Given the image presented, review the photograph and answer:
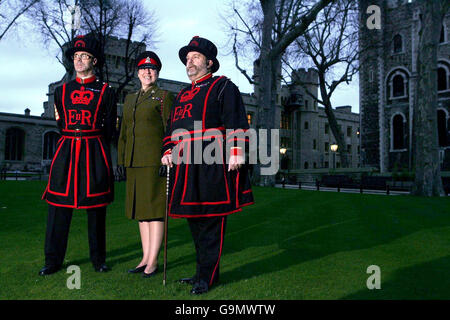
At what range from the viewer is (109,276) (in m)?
3.82

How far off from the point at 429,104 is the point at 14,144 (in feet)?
110

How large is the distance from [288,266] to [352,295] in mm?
1003

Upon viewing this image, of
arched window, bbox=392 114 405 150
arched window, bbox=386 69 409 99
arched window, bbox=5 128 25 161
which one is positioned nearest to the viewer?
arched window, bbox=386 69 409 99

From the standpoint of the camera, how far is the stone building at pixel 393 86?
100 ft

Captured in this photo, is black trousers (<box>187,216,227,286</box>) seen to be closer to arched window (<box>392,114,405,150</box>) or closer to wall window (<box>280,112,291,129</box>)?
arched window (<box>392,114,405,150</box>)

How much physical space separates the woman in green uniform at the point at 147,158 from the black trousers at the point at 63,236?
36 cm

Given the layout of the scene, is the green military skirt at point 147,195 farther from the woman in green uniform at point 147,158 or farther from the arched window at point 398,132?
the arched window at point 398,132

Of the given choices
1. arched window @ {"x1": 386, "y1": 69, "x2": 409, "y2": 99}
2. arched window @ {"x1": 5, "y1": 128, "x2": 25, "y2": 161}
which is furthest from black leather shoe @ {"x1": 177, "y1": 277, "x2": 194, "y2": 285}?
arched window @ {"x1": 5, "y1": 128, "x2": 25, "y2": 161}

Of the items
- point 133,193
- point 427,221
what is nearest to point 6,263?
point 133,193

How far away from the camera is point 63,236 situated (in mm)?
4102

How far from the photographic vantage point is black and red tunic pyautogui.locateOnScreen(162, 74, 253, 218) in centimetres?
347

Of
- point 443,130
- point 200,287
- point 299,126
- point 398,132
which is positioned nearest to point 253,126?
point 299,126

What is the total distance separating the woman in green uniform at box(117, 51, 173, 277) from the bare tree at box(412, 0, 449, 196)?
14.2 meters
